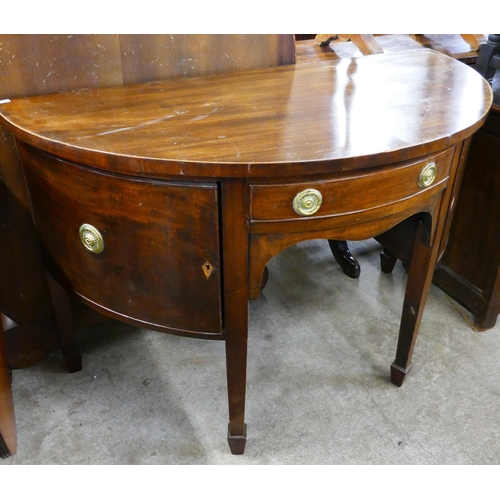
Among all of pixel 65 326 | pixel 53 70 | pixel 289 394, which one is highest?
pixel 53 70

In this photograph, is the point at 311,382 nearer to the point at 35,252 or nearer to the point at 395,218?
the point at 395,218

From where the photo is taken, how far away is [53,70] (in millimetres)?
1069

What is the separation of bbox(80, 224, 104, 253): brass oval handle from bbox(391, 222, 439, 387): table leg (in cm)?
64

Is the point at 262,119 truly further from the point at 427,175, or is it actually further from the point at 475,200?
the point at 475,200

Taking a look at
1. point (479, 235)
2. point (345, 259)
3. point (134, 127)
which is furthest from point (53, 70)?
point (479, 235)

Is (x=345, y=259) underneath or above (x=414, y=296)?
underneath

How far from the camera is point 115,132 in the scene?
2.90 ft

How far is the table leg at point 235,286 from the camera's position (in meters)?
0.84

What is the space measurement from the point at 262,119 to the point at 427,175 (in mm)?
304

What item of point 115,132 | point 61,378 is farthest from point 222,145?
point 61,378

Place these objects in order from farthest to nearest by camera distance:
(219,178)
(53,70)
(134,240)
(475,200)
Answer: (475,200) < (53,70) < (134,240) < (219,178)

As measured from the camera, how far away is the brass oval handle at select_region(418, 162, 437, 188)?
94 cm

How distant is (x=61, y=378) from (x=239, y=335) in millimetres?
647

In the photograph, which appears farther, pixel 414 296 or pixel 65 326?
pixel 65 326
